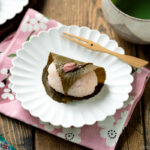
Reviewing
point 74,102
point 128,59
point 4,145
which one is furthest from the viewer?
point 128,59

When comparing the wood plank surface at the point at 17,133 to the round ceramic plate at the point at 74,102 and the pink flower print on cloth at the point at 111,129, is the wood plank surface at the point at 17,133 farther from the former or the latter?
the pink flower print on cloth at the point at 111,129

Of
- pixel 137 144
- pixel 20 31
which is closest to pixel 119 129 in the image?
pixel 137 144

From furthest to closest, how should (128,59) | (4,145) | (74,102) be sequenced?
(128,59)
(74,102)
(4,145)

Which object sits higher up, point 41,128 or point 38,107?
point 38,107

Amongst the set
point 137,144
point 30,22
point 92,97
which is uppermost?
point 30,22

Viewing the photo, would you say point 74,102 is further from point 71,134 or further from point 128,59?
point 128,59

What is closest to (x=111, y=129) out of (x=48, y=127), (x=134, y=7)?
(x=48, y=127)

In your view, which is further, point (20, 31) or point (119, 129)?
point (20, 31)

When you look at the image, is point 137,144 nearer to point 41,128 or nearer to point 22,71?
point 41,128
